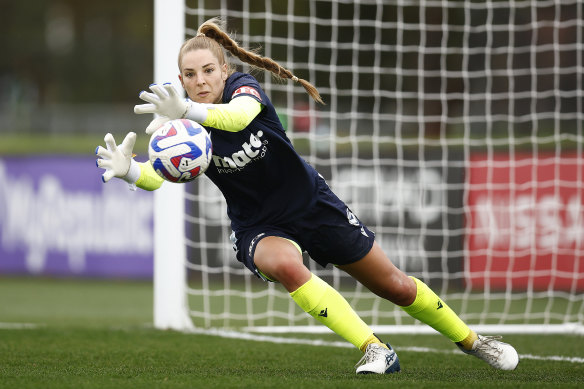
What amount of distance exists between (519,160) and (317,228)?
19.5 feet

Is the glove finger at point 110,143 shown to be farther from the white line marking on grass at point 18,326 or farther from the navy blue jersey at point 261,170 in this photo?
the white line marking on grass at point 18,326

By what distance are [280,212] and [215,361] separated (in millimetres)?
1103

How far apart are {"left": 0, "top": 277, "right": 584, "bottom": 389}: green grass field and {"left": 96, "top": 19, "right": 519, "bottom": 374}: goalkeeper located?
0.26 m

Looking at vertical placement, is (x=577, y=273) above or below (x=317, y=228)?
below

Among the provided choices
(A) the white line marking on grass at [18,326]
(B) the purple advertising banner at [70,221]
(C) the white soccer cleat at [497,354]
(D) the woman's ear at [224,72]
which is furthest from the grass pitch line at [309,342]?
(B) the purple advertising banner at [70,221]

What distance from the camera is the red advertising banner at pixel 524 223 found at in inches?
382

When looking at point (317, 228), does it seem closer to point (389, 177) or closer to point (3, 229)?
point (389, 177)

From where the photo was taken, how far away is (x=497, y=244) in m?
9.88

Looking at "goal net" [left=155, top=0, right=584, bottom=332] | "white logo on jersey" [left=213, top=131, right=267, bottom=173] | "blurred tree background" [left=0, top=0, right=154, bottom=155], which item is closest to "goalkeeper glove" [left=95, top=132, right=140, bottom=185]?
"white logo on jersey" [left=213, top=131, right=267, bottom=173]

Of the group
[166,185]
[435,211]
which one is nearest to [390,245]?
[435,211]

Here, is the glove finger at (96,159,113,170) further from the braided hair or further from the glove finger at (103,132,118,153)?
the braided hair

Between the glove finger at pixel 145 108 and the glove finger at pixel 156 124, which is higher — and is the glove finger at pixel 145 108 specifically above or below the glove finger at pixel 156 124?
above

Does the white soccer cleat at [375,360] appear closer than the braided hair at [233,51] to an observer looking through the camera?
Yes

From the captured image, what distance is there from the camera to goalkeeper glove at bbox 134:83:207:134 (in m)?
3.94
